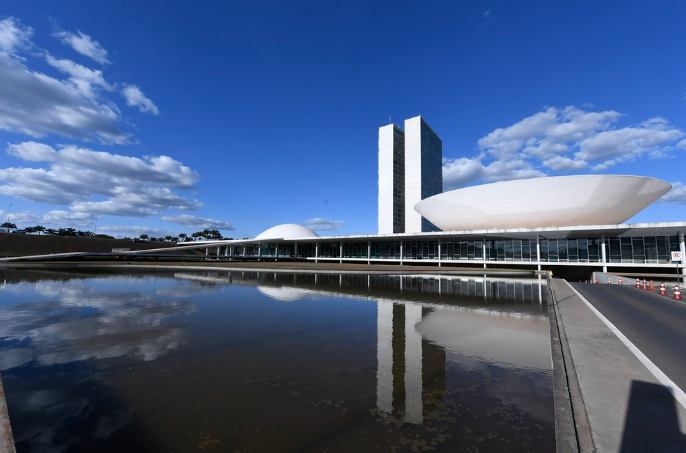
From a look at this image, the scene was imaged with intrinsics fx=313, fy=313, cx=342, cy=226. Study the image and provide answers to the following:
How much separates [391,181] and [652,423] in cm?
10282

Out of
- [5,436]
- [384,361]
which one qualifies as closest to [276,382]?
[384,361]

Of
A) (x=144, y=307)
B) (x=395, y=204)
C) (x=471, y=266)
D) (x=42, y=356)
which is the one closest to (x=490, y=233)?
(x=471, y=266)

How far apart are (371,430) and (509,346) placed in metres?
5.20

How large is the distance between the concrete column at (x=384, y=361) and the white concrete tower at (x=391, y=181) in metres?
92.6

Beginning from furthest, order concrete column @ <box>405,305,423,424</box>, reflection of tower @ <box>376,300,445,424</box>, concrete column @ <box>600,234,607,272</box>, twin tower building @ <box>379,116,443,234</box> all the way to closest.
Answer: twin tower building @ <box>379,116,443,234</box> < concrete column @ <box>600,234,607,272</box> < reflection of tower @ <box>376,300,445,424</box> < concrete column @ <box>405,305,423,424</box>

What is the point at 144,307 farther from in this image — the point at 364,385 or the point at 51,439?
the point at 364,385

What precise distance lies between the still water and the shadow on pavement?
0.80 m

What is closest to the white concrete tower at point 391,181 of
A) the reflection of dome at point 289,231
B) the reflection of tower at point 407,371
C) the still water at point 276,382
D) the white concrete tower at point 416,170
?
the white concrete tower at point 416,170

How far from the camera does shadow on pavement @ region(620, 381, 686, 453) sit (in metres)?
3.25

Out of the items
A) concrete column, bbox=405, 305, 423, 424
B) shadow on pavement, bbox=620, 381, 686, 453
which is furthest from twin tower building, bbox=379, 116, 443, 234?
shadow on pavement, bbox=620, 381, 686, 453

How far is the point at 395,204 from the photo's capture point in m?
105

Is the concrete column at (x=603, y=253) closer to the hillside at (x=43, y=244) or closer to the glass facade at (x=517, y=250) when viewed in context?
the glass facade at (x=517, y=250)

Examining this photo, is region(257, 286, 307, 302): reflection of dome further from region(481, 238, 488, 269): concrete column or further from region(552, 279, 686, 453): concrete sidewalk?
region(481, 238, 488, 269): concrete column

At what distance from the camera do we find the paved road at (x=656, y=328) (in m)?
5.99
